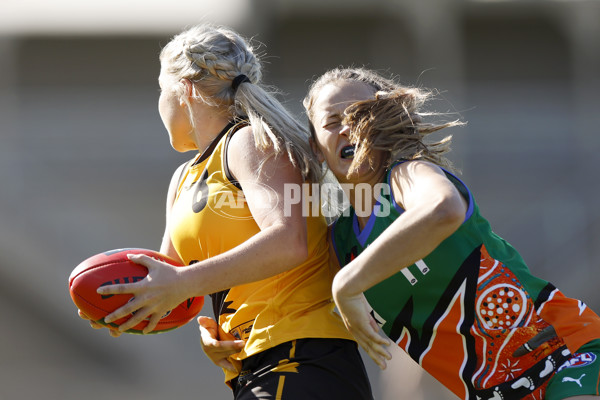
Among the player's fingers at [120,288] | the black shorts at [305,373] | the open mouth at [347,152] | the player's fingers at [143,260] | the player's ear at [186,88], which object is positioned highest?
the player's ear at [186,88]

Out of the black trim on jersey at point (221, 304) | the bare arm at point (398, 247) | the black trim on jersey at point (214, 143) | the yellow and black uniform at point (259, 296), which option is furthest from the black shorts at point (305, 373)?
the black trim on jersey at point (214, 143)

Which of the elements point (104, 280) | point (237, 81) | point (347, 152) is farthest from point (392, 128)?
point (104, 280)

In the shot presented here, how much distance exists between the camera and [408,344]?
2.50 m

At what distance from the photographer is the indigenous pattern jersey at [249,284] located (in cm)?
246

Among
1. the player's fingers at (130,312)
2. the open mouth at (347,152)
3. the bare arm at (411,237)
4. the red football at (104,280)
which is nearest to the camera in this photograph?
the bare arm at (411,237)

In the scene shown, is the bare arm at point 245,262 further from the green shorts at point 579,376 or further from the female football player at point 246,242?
the green shorts at point 579,376

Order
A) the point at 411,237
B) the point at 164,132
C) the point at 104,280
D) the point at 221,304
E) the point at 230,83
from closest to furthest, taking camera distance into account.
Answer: the point at 411,237
the point at 104,280
the point at 221,304
the point at 230,83
the point at 164,132

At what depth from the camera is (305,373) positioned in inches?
93.6

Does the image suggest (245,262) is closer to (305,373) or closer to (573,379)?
(305,373)

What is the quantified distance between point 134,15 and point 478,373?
13.8 m

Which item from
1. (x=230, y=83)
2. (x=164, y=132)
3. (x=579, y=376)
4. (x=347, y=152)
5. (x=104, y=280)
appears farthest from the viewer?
(x=164, y=132)

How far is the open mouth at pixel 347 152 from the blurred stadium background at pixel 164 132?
3.45 m

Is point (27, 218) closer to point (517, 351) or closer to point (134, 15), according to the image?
point (134, 15)

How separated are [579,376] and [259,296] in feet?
3.26
